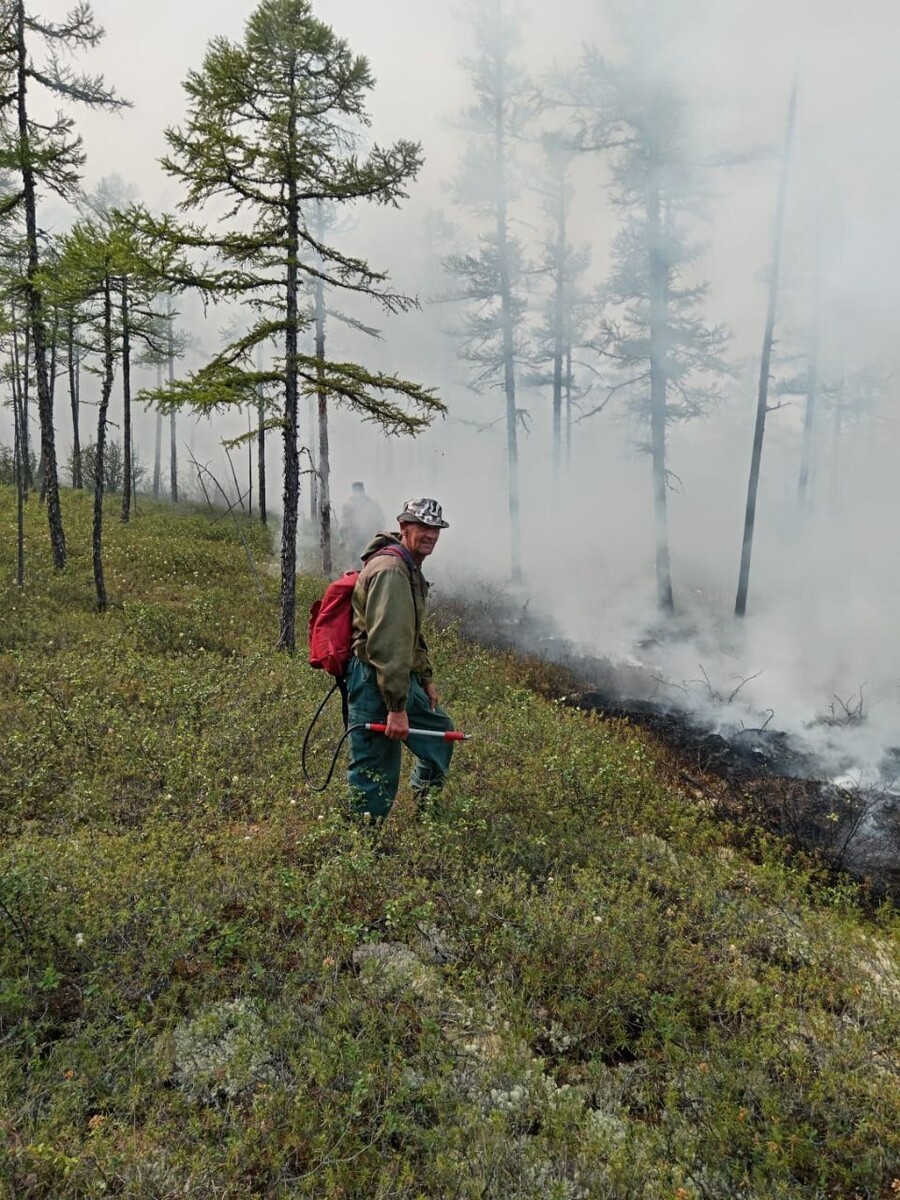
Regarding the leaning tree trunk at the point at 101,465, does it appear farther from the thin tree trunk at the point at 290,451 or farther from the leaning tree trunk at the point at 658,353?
the leaning tree trunk at the point at 658,353

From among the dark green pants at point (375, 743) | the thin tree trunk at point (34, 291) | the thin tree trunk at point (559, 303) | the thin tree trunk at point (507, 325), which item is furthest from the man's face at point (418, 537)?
the thin tree trunk at point (559, 303)

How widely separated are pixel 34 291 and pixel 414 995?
1548 cm

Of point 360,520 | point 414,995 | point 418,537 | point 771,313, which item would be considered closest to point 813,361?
point 771,313

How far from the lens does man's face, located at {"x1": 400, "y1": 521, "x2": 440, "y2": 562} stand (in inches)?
180

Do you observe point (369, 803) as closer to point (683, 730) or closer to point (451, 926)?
point (451, 926)

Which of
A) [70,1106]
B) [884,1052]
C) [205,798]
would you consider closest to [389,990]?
[70,1106]

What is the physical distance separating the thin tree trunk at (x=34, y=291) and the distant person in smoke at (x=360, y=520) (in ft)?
31.9

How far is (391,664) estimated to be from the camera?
4.33 m

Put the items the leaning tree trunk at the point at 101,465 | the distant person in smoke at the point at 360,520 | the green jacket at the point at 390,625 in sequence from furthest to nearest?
the distant person in smoke at the point at 360,520
the leaning tree trunk at the point at 101,465
the green jacket at the point at 390,625

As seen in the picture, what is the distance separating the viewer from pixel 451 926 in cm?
395

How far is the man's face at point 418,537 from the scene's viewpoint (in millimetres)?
4582

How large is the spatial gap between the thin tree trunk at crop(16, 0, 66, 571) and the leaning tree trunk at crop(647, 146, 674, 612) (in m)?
15.2

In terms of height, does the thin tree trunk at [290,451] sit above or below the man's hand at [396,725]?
above

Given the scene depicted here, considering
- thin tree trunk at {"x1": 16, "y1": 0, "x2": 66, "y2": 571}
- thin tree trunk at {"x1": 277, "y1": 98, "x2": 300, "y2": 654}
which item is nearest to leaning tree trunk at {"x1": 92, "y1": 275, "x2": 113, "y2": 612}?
thin tree trunk at {"x1": 16, "y1": 0, "x2": 66, "y2": 571}
